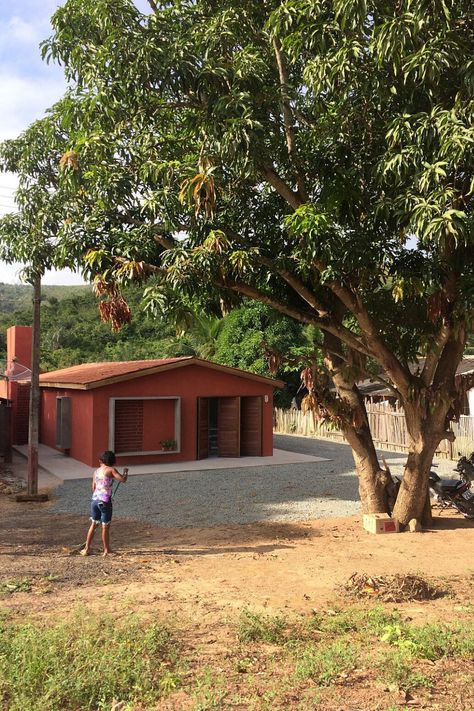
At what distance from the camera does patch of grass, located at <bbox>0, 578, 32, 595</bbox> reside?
6801mm

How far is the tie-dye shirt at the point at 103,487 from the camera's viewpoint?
8.52m

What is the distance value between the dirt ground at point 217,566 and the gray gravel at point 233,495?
2.21ft

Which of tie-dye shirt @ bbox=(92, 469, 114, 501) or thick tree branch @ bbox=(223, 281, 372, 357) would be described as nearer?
tie-dye shirt @ bbox=(92, 469, 114, 501)

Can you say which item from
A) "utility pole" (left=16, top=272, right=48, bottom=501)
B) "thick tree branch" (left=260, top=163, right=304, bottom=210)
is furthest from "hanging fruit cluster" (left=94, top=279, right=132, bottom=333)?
"utility pole" (left=16, top=272, right=48, bottom=501)

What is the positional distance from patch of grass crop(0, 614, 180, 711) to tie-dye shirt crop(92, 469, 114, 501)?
298cm

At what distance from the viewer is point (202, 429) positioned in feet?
62.5

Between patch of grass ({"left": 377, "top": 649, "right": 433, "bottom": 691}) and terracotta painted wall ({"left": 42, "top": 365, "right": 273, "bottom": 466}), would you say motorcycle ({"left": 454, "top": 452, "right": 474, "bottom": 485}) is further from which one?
terracotta painted wall ({"left": 42, "top": 365, "right": 273, "bottom": 466})

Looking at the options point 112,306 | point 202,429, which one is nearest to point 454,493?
point 112,306

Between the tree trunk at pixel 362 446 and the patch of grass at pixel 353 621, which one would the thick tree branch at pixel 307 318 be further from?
the patch of grass at pixel 353 621

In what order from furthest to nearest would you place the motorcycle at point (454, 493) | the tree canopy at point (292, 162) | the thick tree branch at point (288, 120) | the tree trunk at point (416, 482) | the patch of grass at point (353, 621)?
the motorcycle at point (454, 493)
the tree trunk at point (416, 482)
the thick tree branch at point (288, 120)
the tree canopy at point (292, 162)
the patch of grass at point (353, 621)

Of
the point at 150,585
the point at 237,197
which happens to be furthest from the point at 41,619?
the point at 237,197

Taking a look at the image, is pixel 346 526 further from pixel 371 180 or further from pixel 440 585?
pixel 371 180

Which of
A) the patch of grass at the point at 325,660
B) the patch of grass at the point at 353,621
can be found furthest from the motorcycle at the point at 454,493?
the patch of grass at the point at 325,660

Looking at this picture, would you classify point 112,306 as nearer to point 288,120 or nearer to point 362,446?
point 288,120
